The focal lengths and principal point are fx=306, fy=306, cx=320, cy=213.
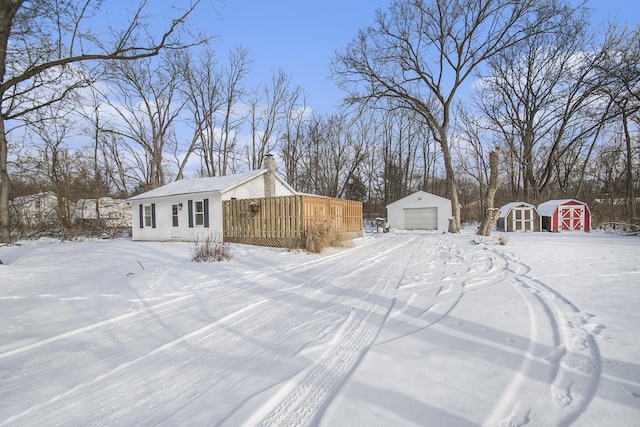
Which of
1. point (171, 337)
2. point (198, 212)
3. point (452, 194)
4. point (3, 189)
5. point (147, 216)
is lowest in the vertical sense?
point (171, 337)

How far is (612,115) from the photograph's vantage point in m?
19.5

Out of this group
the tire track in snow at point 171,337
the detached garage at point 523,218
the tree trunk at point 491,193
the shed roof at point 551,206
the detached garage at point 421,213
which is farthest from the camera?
the detached garage at point 421,213

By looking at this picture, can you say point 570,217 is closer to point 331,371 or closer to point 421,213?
point 421,213

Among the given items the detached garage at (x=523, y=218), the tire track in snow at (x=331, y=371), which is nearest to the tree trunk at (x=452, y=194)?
the detached garage at (x=523, y=218)

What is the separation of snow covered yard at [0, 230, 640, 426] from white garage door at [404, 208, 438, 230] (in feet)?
71.4

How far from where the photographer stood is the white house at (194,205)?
15609 mm

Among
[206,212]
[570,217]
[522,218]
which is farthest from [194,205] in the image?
[570,217]

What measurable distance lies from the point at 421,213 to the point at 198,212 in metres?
19.3

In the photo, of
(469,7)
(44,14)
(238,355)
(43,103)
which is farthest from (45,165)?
(469,7)

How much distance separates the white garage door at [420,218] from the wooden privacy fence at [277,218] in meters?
13.9

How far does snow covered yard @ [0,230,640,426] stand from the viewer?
1987 millimetres

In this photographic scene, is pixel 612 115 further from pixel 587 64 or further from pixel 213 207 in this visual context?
pixel 213 207

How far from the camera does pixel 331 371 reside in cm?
249

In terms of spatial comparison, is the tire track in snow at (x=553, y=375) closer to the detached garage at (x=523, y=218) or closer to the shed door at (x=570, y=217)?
the detached garage at (x=523, y=218)
